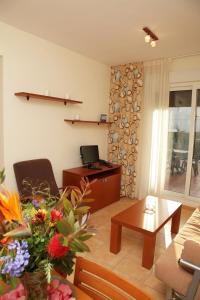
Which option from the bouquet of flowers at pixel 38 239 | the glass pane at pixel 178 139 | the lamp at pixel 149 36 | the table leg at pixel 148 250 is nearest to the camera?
the bouquet of flowers at pixel 38 239

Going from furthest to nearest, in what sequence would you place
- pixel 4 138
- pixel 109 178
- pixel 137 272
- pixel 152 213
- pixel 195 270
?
pixel 109 178 → pixel 4 138 → pixel 152 213 → pixel 137 272 → pixel 195 270

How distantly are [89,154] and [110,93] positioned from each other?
4.67ft

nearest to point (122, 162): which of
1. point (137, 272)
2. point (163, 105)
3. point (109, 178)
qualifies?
point (109, 178)

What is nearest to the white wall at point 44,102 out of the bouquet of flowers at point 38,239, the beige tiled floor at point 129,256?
the beige tiled floor at point 129,256

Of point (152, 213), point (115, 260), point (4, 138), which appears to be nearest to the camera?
point (115, 260)

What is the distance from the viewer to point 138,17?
7.68ft

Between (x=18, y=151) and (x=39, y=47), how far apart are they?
58.1 inches

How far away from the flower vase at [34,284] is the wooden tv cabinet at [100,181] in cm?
242

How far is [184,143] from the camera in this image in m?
3.85

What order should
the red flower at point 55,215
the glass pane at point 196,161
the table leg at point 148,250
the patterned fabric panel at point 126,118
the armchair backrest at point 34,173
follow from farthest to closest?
the patterned fabric panel at point 126,118, the glass pane at point 196,161, the armchair backrest at point 34,173, the table leg at point 148,250, the red flower at point 55,215

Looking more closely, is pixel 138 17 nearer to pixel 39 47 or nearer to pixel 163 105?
pixel 39 47

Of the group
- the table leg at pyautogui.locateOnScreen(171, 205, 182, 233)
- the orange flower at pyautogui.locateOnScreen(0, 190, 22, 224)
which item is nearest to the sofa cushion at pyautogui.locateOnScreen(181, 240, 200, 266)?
the orange flower at pyautogui.locateOnScreen(0, 190, 22, 224)

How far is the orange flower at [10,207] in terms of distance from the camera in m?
0.70

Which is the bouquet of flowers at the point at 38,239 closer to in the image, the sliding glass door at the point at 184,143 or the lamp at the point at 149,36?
the lamp at the point at 149,36
